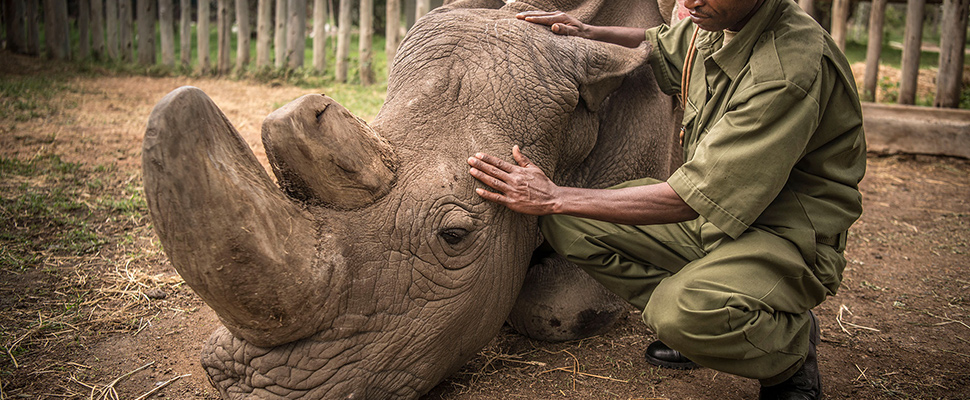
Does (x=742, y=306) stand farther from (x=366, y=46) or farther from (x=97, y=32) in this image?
→ (x=97, y=32)

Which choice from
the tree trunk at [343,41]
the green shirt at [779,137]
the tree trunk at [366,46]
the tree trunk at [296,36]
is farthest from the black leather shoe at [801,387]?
the tree trunk at [296,36]

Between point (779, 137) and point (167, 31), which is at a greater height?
point (779, 137)

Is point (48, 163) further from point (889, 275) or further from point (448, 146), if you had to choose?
point (889, 275)

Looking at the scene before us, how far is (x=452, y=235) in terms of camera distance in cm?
243

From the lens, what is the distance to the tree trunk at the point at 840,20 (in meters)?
7.47

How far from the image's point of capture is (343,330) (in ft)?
7.43

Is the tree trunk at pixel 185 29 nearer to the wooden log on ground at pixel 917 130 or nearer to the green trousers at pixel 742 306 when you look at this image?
the wooden log on ground at pixel 917 130

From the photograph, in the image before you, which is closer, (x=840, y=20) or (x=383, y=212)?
Answer: (x=383, y=212)

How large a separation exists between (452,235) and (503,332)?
43.1 inches

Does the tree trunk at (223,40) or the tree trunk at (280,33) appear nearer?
the tree trunk at (280,33)

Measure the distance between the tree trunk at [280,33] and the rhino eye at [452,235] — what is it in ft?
27.7

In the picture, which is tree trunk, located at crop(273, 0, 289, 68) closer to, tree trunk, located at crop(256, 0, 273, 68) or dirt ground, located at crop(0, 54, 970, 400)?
tree trunk, located at crop(256, 0, 273, 68)

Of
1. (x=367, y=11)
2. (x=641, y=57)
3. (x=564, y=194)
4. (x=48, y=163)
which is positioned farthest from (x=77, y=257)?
(x=367, y=11)

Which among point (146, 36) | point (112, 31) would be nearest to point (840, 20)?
point (146, 36)
